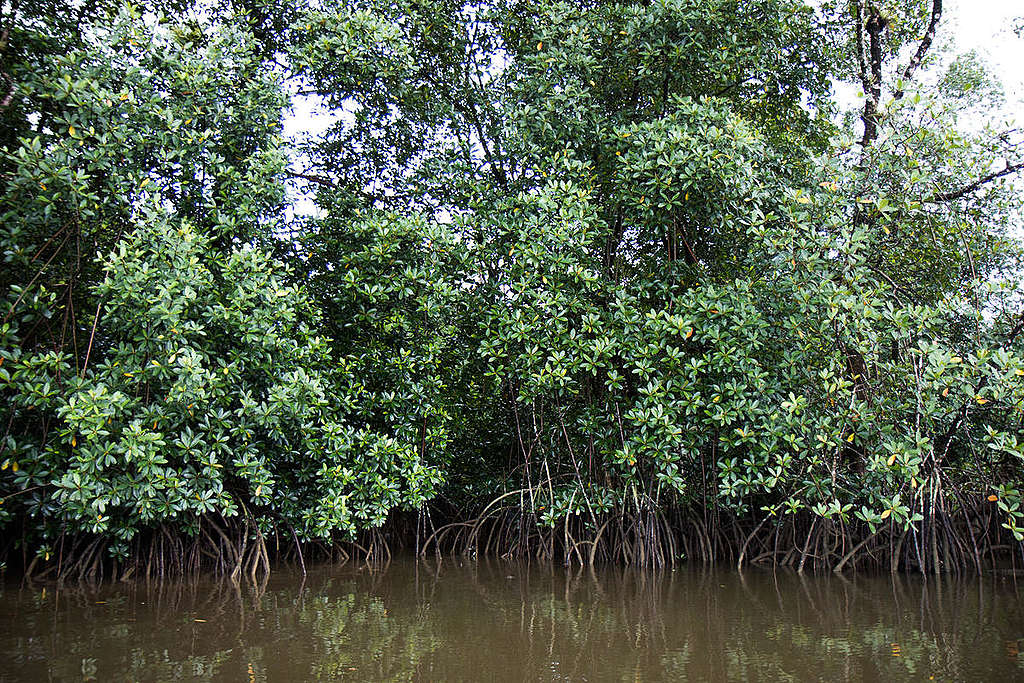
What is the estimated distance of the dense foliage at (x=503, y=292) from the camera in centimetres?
472

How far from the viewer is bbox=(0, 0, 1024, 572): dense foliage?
4.72m

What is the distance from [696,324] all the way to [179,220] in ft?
12.6

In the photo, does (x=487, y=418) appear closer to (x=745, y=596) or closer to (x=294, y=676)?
(x=745, y=596)

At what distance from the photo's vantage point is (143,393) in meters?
4.74

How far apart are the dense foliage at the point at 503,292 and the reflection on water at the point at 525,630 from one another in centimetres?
56

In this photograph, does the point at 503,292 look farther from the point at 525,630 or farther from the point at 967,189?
the point at 967,189

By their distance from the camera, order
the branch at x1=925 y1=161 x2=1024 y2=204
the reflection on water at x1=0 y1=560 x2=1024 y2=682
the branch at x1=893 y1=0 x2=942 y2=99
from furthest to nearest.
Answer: the branch at x1=893 y1=0 x2=942 y2=99 → the branch at x1=925 y1=161 x2=1024 y2=204 → the reflection on water at x1=0 y1=560 x2=1024 y2=682

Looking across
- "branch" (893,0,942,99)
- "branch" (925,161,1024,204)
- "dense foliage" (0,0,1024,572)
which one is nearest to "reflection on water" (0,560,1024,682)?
→ "dense foliage" (0,0,1024,572)

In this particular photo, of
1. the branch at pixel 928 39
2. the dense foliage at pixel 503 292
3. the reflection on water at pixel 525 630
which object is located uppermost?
the branch at pixel 928 39

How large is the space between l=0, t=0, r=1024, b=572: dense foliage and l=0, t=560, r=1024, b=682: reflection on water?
0.56m

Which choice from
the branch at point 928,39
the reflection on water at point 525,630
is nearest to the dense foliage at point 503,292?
the reflection on water at point 525,630

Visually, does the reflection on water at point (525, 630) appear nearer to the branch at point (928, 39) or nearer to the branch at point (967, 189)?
the branch at point (967, 189)

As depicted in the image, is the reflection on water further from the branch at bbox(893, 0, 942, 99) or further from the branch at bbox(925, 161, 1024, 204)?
the branch at bbox(893, 0, 942, 99)

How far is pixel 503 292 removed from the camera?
19.3ft
